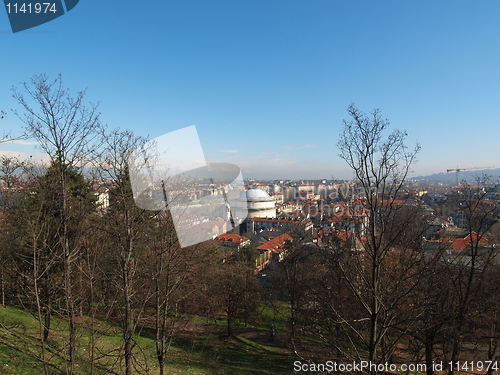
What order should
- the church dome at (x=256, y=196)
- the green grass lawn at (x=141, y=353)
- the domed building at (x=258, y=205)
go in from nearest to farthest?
the green grass lawn at (x=141, y=353) → the domed building at (x=258, y=205) → the church dome at (x=256, y=196)

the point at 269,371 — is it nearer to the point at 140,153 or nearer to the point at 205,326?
the point at 205,326

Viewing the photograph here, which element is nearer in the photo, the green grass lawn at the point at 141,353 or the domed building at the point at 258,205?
the green grass lawn at the point at 141,353

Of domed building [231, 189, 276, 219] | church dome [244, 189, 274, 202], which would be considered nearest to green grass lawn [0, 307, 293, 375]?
domed building [231, 189, 276, 219]

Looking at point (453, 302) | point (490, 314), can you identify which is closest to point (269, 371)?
point (453, 302)

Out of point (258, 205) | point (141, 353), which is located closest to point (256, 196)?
point (258, 205)

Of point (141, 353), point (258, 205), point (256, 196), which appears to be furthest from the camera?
point (256, 196)

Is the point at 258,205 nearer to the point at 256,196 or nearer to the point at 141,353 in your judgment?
the point at 256,196

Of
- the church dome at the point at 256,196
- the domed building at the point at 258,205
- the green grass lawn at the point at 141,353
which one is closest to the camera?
the green grass lawn at the point at 141,353

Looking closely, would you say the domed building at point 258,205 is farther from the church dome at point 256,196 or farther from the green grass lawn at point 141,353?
the green grass lawn at point 141,353

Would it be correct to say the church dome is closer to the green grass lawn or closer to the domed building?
the domed building

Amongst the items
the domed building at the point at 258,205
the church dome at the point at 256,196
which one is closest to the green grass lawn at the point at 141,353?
the domed building at the point at 258,205

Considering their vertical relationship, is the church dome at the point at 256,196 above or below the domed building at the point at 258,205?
above
